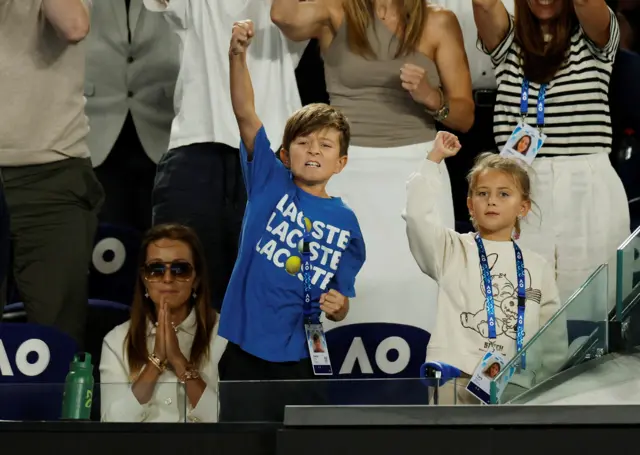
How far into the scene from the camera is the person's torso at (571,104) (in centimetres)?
516

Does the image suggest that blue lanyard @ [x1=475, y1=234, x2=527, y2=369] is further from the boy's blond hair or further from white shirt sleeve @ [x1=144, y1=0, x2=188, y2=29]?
white shirt sleeve @ [x1=144, y1=0, x2=188, y2=29]

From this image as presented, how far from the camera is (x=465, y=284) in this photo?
4.39 metres

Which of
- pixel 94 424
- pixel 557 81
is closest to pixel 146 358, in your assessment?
pixel 94 424

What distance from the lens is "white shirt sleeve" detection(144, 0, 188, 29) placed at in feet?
17.6

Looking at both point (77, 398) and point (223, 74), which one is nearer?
point (77, 398)

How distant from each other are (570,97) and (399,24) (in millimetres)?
695

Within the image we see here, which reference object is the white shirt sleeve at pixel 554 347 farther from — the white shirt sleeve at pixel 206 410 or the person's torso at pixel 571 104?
the person's torso at pixel 571 104

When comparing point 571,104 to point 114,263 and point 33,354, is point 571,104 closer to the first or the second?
point 114,263

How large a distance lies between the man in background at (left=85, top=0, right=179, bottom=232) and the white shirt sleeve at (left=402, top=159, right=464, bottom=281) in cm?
163

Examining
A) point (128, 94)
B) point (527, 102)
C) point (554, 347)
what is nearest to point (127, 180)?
point (128, 94)

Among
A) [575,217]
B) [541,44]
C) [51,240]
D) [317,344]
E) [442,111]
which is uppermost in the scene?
[541,44]

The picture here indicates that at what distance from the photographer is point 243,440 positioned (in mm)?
3316

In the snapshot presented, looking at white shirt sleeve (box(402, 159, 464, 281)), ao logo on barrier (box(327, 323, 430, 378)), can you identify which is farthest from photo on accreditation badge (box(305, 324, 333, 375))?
white shirt sleeve (box(402, 159, 464, 281))

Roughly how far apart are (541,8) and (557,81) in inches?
11.0
